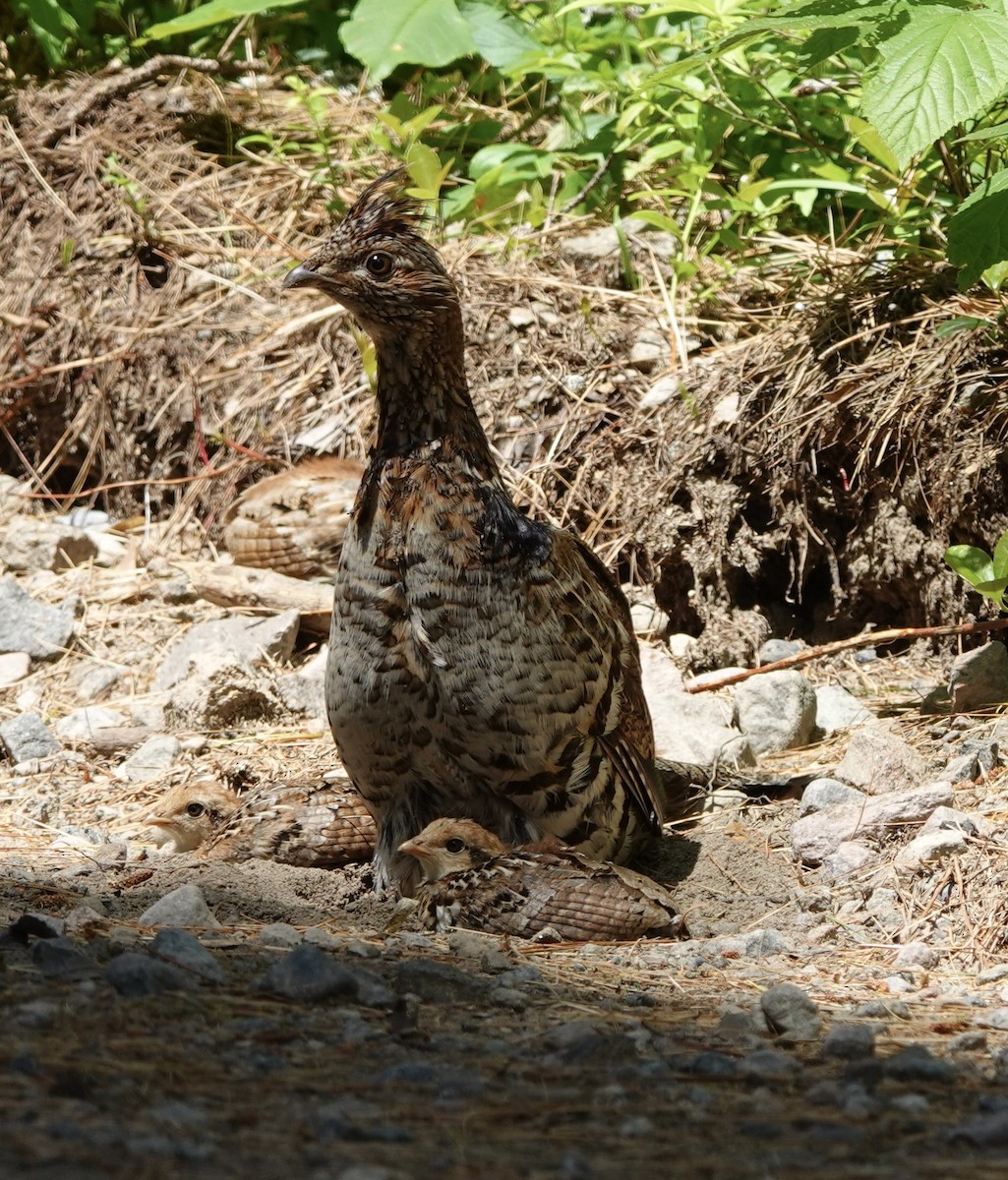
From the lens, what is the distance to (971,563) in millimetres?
4977

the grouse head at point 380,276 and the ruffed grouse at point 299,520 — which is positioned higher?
the grouse head at point 380,276

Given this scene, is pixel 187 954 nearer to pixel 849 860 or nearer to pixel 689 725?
pixel 849 860

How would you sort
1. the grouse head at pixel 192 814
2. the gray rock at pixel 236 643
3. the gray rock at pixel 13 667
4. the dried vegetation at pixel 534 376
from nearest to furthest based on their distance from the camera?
the grouse head at pixel 192 814
the dried vegetation at pixel 534 376
the gray rock at pixel 236 643
the gray rock at pixel 13 667

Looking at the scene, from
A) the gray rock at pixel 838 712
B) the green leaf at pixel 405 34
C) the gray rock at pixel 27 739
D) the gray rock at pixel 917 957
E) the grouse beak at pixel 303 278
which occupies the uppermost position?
the green leaf at pixel 405 34

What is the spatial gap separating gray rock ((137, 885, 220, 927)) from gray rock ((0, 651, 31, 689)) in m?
2.74

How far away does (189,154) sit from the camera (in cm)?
853

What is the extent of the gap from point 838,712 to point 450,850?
2171 mm

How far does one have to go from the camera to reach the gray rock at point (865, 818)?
4.42 m

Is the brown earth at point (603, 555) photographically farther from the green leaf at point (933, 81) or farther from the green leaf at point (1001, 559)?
the green leaf at point (933, 81)

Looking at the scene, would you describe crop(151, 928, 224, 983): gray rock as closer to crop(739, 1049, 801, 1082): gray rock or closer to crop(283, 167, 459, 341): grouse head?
crop(739, 1049, 801, 1082): gray rock

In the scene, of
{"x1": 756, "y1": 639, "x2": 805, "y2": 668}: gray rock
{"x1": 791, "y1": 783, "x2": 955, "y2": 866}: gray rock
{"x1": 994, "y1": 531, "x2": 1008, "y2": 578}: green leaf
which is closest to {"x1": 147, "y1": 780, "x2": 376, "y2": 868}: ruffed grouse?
{"x1": 791, "y1": 783, "x2": 955, "y2": 866}: gray rock

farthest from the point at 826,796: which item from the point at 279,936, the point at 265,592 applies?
the point at 265,592

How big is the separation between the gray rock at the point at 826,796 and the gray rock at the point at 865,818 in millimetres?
215

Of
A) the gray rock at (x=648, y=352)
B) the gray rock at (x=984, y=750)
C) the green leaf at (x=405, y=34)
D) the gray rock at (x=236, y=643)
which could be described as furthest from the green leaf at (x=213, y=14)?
→ the gray rock at (x=984, y=750)
